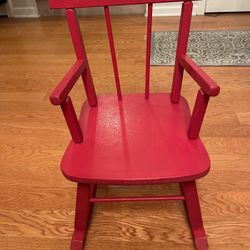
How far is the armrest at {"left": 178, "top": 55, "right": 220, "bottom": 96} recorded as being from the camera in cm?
53

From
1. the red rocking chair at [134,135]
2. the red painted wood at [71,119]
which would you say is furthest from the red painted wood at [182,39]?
the red painted wood at [71,119]

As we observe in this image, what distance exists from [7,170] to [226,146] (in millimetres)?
874

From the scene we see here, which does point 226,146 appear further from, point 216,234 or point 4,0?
point 4,0

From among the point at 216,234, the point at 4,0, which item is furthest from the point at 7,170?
the point at 4,0

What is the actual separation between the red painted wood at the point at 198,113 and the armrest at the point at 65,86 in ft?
0.91

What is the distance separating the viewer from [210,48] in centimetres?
185

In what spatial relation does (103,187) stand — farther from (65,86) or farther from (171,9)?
(171,9)

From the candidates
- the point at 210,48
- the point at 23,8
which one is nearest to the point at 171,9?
the point at 210,48

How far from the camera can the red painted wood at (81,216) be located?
0.72 m

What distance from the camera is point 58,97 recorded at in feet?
1.76

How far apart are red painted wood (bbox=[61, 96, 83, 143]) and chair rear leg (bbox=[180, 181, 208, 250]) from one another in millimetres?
298

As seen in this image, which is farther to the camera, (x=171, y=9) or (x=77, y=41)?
(x=171, y=9)

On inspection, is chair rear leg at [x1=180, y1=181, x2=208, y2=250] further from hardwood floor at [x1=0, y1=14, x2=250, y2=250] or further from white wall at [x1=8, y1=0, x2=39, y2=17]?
white wall at [x1=8, y1=0, x2=39, y2=17]

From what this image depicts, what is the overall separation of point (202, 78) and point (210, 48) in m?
1.41
